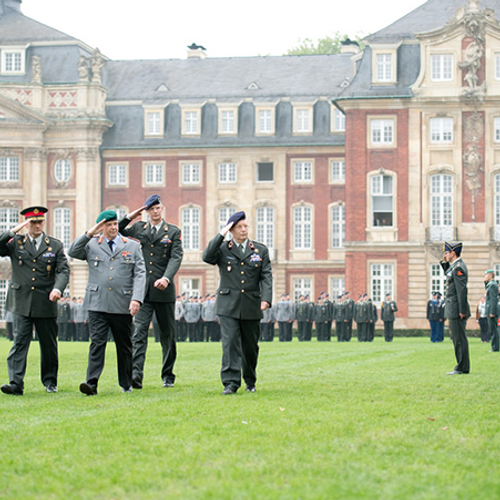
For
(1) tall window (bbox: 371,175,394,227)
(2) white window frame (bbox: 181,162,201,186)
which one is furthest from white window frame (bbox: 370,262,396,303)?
(2) white window frame (bbox: 181,162,201,186)

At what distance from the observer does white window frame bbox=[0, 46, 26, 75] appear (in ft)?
201

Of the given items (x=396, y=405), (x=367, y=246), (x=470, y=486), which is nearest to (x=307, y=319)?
(x=367, y=246)

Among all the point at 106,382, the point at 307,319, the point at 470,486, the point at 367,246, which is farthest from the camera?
the point at 367,246

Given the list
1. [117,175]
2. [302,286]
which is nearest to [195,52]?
[117,175]

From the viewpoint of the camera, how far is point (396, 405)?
11281 mm

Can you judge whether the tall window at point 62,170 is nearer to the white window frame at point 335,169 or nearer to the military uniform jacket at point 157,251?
the white window frame at point 335,169

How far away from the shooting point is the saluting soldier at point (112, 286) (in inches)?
519

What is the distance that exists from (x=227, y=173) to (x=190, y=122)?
11.9 ft

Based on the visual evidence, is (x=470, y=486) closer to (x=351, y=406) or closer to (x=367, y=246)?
(x=351, y=406)

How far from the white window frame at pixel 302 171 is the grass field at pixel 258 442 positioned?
46.1m

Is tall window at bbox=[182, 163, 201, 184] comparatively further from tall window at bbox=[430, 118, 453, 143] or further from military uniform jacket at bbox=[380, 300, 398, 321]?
military uniform jacket at bbox=[380, 300, 398, 321]

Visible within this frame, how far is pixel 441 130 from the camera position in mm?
51188

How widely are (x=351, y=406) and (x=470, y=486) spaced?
4.13 m

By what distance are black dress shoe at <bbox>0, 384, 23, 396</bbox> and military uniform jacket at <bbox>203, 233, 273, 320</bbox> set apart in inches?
104
